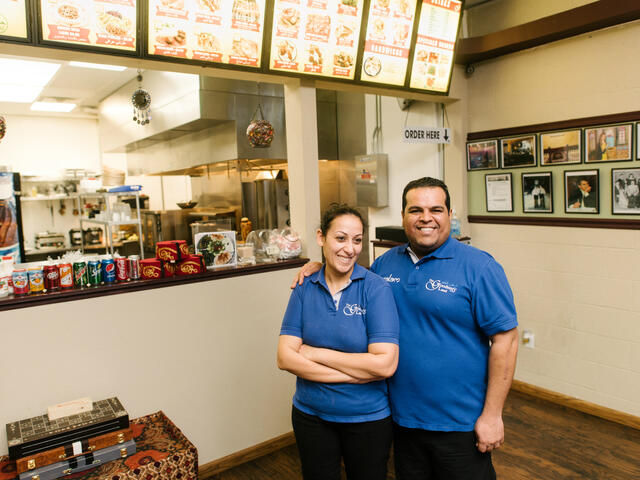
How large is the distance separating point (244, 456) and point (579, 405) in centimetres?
258

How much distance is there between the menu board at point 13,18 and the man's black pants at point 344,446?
2.13 m

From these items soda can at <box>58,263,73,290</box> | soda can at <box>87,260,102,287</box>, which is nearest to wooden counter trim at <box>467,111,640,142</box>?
soda can at <box>87,260,102,287</box>

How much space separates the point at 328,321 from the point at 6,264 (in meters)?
1.83

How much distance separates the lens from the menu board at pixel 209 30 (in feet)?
8.34

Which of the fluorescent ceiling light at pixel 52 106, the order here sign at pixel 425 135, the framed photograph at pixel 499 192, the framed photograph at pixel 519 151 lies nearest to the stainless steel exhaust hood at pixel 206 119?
the fluorescent ceiling light at pixel 52 106

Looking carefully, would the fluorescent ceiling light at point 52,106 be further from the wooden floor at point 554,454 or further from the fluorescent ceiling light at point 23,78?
the wooden floor at point 554,454

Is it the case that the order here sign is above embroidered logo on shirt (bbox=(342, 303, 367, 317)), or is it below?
above

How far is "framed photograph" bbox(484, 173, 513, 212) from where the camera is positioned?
4.05 meters

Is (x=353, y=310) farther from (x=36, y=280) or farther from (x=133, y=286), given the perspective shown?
(x=36, y=280)

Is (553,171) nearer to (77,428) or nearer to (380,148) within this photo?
(380,148)

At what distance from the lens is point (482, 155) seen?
4.20m

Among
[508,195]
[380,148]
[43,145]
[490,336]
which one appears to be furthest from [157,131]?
[490,336]

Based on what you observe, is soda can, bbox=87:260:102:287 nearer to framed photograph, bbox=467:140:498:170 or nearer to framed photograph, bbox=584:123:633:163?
framed photograph, bbox=467:140:498:170

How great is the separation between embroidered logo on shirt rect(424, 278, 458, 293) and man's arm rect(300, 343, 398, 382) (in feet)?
0.82
